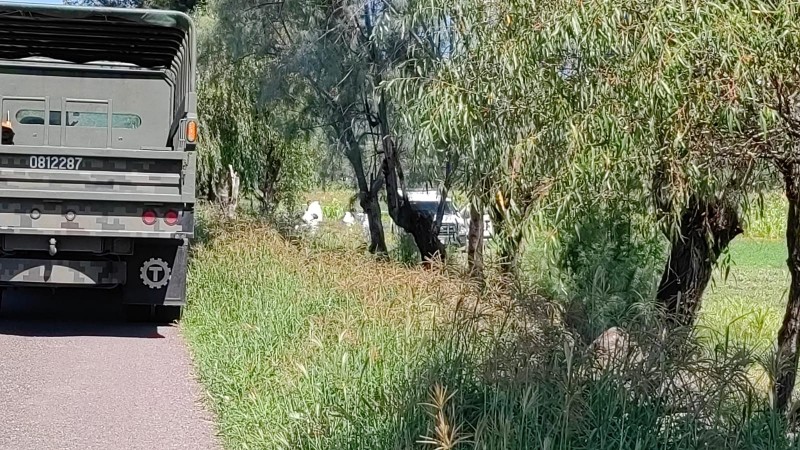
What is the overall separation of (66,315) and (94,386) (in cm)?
385

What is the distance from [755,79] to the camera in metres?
5.80

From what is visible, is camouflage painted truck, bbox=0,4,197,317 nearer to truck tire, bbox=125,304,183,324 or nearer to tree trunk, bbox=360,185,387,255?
truck tire, bbox=125,304,183,324

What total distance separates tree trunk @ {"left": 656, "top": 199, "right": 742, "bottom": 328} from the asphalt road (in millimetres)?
3763

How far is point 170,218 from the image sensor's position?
31.8ft

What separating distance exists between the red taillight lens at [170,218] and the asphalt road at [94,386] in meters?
1.11

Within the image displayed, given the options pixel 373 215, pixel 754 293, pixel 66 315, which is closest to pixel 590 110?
pixel 66 315

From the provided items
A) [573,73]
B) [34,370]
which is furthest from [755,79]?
[34,370]

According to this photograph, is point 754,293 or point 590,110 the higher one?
point 590,110

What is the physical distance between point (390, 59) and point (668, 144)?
8.76 meters

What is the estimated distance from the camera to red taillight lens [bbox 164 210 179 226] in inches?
381

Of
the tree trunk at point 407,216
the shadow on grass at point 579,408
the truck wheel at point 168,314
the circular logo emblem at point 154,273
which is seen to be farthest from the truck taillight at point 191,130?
the tree trunk at point 407,216

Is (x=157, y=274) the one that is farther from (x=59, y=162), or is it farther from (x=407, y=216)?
(x=407, y=216)

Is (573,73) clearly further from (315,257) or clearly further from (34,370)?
(315,257)

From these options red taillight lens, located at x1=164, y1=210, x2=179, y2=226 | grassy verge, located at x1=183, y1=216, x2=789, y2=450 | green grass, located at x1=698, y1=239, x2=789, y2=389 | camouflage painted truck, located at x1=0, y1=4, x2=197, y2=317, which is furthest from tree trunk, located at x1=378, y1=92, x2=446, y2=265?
grassy verge, located at x1=183, y1=216, x2=789, y2=450
